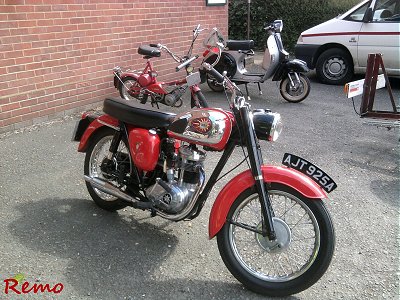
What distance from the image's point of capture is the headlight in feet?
8.44

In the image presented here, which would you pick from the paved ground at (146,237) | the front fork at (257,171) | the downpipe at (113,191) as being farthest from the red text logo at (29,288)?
the front fork at (257,171)

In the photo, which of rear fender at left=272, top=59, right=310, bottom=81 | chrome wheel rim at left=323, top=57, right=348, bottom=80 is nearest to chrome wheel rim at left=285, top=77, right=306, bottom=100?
rear fender at left=272, top=59, right=310, bottom=81

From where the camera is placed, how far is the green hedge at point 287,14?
11844 mm

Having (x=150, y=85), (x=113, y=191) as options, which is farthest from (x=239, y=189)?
(x=150, y=85)

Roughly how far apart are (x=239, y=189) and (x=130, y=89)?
4.22m

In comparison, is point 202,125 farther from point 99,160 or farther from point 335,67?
point 335,67

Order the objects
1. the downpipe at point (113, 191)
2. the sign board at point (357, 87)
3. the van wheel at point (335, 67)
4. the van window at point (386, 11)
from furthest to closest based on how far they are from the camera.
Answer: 1. the van wheel at point (335, 67)
2. the van window at point (386, 11)
3. the sign board at point (357, 87)
4. the downpipe at point (113, 191)

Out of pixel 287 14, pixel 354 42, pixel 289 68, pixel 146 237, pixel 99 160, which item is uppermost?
pixel 287 14

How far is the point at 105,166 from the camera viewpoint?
337 centimetres

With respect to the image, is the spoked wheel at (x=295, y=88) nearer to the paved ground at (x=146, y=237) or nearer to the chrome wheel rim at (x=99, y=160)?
the paved ground at (x=146, y=237)

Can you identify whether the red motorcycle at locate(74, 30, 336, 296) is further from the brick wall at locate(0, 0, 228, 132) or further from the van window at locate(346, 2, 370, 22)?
the van window at locate(346, 2, 370, 22)

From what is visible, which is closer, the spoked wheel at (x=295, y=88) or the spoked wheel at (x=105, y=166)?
the spoked wheel at (x=105, y=166)

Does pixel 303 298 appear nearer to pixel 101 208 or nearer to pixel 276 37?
pixel 101 208

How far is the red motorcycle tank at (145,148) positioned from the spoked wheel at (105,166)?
26cm
